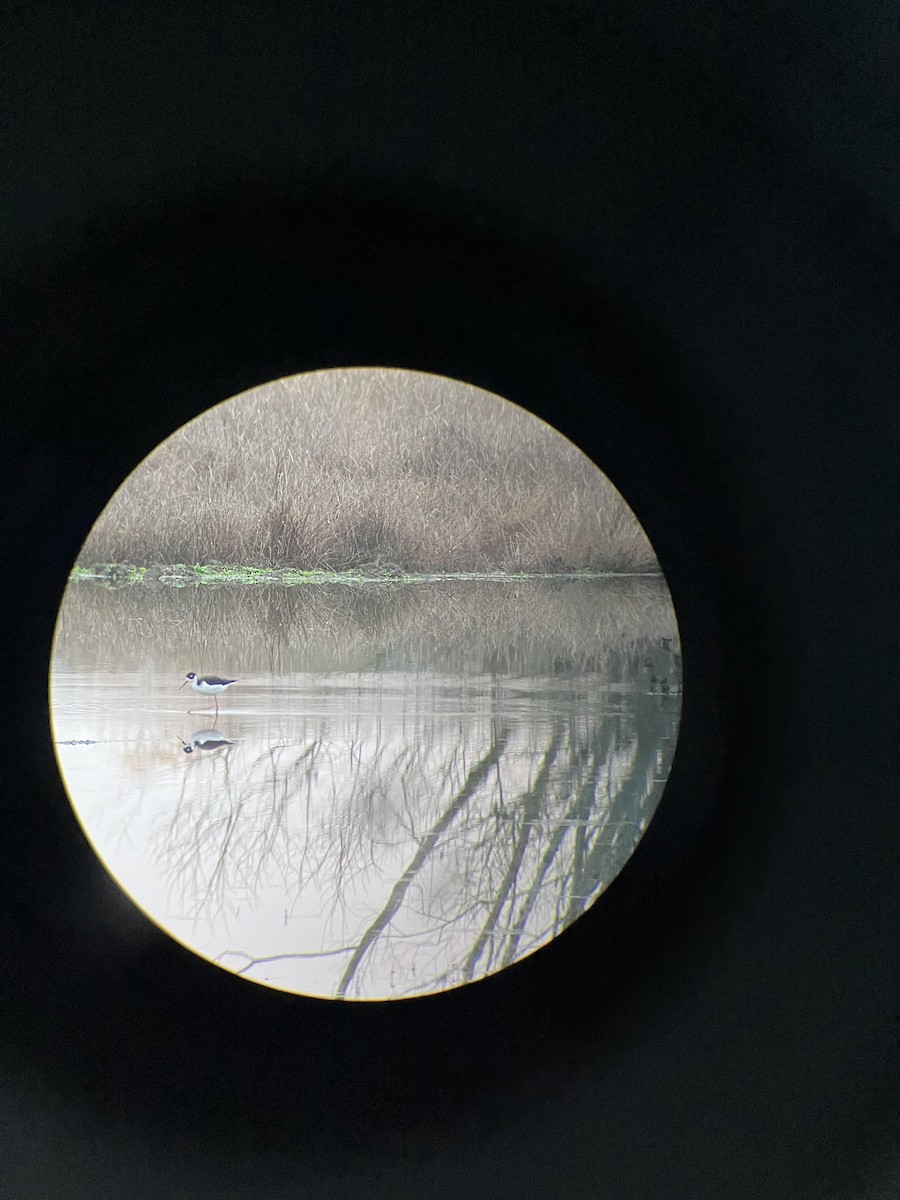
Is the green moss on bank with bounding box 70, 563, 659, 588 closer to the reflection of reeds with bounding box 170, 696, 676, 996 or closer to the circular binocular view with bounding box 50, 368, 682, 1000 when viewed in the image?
the circular binocular view with bounding box 50, 368, 682, 1000

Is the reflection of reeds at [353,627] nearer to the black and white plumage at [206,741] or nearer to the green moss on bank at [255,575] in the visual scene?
the green moss on bank at [255,575]

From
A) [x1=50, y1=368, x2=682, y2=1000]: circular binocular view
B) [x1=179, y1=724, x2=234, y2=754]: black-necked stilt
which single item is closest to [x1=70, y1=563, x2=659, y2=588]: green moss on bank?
[x1=50, y1=368, x2=682, y2=1000]: circular binocular view

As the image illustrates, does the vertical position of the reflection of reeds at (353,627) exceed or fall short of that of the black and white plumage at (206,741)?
it exceeds it

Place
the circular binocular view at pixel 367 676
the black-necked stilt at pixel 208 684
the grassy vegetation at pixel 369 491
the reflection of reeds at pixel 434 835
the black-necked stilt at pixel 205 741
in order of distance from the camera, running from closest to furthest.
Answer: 1. the reflection of reeds at pixel 434 835
2. the circular binocular view at pixel 367 676
3. the grassy vegetation at pixel 369 491
4. the black-necked stilt at pixel 205 741
5. the black-necked stilt at pixel 208 684

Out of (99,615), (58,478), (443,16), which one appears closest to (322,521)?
(99,615)

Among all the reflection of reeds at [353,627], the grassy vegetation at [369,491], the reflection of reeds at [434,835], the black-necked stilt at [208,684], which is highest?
the grassy vegetation at [369,491]

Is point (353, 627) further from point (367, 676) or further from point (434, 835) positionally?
point (434, 835)

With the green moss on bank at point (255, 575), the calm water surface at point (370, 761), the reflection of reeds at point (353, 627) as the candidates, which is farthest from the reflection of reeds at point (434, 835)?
the green moss on bank at point (255, 575)

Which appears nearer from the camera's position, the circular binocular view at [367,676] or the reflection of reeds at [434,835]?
the reflection of reeds at [434,835]
